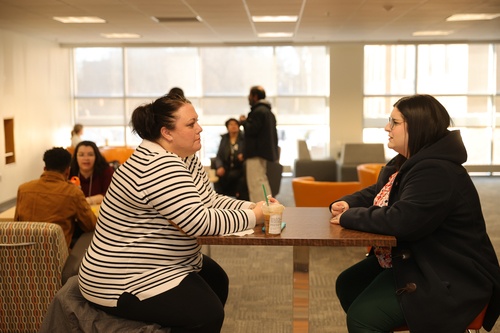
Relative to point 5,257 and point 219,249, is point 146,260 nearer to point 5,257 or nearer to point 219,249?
point 5,257

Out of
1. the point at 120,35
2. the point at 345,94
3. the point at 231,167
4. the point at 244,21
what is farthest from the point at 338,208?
the point at 345,94

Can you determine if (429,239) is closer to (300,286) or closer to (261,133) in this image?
(300,286)

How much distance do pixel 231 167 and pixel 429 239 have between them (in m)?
5.99

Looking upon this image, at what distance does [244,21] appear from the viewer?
9.93 metres

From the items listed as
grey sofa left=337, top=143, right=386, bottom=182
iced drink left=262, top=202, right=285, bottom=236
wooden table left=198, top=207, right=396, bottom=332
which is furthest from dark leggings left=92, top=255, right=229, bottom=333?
grey sofa left=337, top=143, right=386, bottom=182

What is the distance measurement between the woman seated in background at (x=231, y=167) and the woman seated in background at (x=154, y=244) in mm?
5669

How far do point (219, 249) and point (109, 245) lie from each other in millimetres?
4334

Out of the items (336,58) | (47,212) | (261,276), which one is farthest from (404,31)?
(47,212)

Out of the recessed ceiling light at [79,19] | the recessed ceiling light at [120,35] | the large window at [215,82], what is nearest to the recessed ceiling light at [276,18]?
the recessed ceiling light at [79,19]

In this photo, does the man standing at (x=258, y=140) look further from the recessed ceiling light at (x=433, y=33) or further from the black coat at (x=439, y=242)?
the black coat at (x=439, y=242)

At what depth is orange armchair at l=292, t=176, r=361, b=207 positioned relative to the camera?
6113 millimetres

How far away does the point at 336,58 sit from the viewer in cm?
1379

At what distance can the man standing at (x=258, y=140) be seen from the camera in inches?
312

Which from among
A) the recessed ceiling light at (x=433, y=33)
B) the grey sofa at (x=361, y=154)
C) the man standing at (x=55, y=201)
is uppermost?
the recessed ceiling light at (x=433, y=33)
